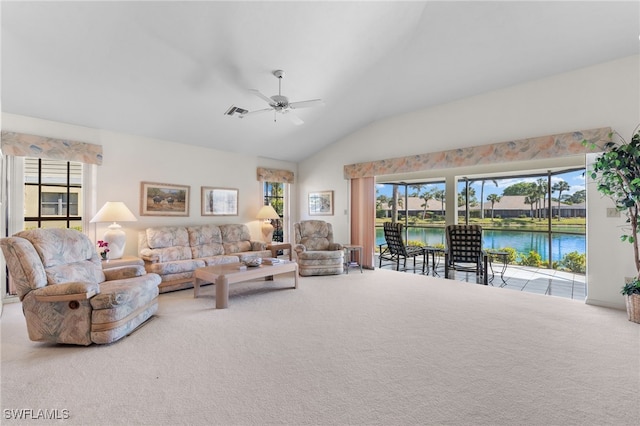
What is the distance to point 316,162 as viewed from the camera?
7395 mm

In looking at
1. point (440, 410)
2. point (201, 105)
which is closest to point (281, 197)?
point (201, 105)

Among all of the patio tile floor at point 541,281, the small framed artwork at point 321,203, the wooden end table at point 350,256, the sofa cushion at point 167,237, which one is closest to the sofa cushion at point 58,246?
the sofa cushion at point 167,237

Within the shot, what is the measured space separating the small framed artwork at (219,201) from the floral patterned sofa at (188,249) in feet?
1.43

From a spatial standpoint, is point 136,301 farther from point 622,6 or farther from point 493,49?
point 622,6

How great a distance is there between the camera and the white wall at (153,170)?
14.9ft

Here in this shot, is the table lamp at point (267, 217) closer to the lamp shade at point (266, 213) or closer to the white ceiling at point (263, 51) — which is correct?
the lamp shade at point (266, 213)

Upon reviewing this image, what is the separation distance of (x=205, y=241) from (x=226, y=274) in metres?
1.85

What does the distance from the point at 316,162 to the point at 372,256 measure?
2726mm

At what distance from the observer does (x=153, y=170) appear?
528 cm

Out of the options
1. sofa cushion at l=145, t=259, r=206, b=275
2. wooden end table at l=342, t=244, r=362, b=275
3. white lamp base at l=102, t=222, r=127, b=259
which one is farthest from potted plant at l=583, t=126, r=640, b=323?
Answer: white lamp base at l=102, t=222, r=127, b=259

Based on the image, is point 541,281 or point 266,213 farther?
point 266,213

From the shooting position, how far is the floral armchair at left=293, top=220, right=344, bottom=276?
18.6 feet

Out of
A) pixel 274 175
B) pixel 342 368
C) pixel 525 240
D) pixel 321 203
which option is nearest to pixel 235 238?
pixel 274 175

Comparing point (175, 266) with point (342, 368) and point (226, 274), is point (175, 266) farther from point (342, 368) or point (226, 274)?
point (342, 368)
